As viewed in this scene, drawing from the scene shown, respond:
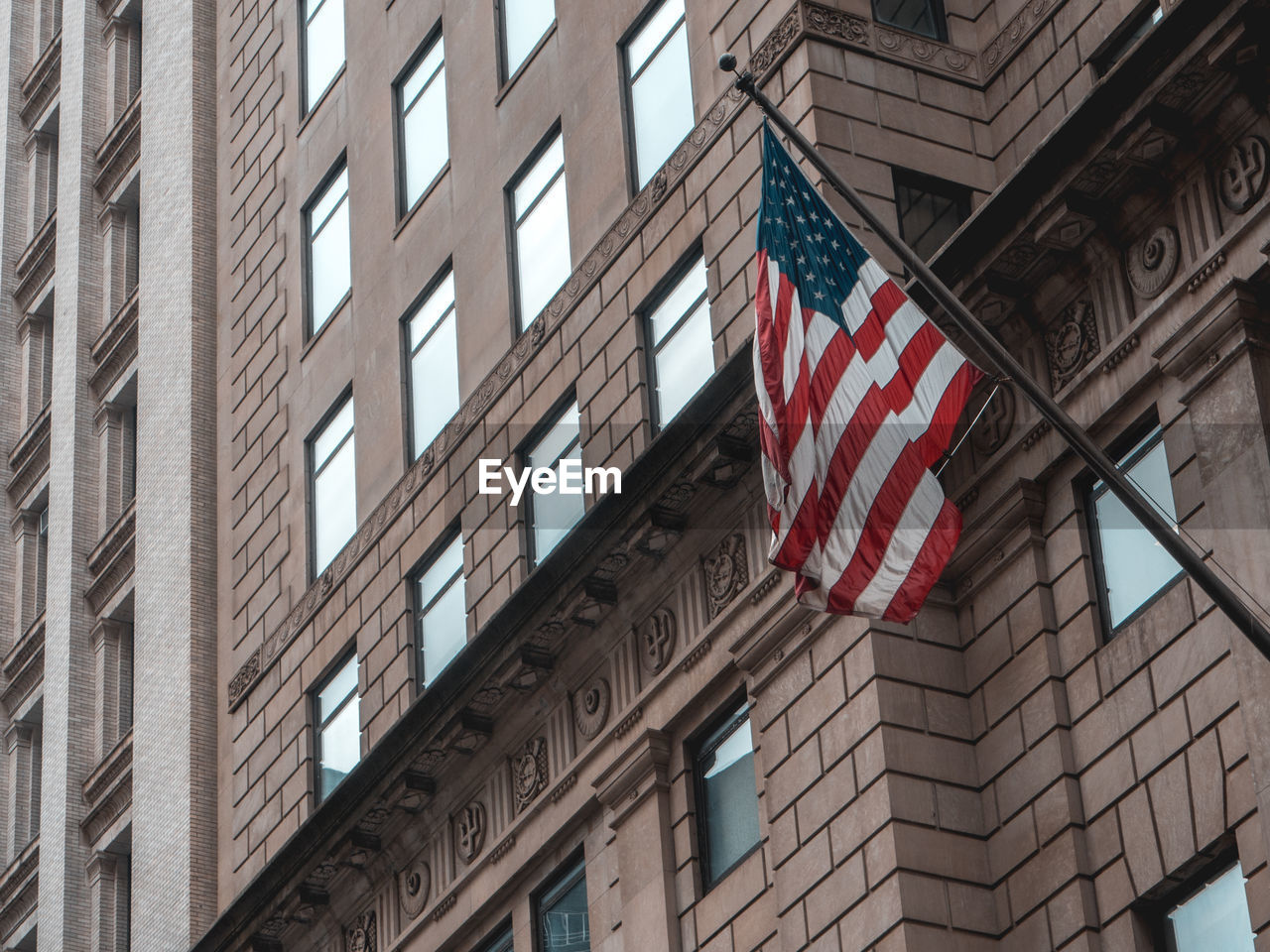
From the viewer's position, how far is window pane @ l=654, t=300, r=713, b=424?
27625mm

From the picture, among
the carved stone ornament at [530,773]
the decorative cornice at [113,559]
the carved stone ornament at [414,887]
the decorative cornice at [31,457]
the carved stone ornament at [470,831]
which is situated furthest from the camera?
the decorative cornice at [31,457]

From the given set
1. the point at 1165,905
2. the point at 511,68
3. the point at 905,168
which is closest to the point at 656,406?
the point at 905,168

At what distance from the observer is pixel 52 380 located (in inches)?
1965

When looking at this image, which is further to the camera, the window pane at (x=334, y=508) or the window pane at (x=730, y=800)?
the window pane at (x=334, y=508)

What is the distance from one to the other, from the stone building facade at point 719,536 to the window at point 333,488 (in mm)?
99

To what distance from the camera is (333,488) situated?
117ft

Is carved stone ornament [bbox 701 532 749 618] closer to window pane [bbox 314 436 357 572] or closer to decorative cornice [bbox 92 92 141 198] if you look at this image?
window pane [bbox 314 436 357 572]

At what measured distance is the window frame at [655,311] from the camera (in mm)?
28094

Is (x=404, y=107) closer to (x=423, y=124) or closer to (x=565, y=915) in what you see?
(x=423, y=124)

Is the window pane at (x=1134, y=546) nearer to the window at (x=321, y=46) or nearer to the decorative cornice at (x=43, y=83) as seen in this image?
the window at (x=321, y=46)

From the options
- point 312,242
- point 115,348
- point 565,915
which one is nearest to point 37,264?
point 115,348

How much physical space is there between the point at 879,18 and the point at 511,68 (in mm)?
6948

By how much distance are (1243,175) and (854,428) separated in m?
4.39

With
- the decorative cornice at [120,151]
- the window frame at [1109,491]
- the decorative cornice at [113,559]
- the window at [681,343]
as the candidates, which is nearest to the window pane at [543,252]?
the window at [681,343]
